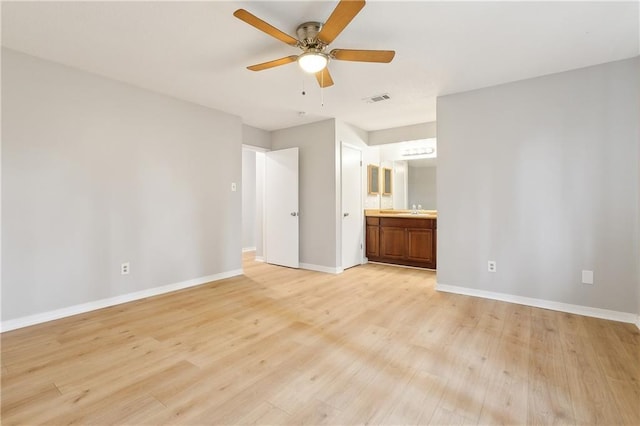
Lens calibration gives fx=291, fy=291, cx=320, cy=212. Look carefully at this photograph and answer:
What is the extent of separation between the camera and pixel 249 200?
277 inches

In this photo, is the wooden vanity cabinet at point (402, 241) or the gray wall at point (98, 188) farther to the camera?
the wooden vanity cabinet at point (402, 241)

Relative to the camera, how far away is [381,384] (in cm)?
180

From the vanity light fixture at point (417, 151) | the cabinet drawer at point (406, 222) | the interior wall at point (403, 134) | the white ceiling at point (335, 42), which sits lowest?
the cabinet drawer at point (406, 222)

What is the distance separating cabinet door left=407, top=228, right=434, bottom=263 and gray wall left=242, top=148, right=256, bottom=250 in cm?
374

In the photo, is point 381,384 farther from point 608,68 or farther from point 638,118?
point 608,68

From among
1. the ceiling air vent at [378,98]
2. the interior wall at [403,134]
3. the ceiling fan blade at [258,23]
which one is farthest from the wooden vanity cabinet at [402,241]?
the ceiling fan blade at [258,23]

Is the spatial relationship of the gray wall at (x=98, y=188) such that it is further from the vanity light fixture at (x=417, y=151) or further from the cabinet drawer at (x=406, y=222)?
the vanity light fixture at (x=417, y=151)

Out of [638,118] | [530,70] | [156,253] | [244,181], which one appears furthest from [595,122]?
[244,181]

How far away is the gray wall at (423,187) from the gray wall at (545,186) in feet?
6.09

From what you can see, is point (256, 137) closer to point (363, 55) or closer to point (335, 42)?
point (335, 42)

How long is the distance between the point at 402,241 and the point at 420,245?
31cm

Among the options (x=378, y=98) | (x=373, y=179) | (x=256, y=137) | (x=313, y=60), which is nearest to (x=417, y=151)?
(x=373, y=179)

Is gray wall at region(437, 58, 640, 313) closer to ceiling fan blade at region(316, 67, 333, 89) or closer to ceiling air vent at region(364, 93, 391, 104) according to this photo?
ceiling air vent at region(364, 93, 391, 104)

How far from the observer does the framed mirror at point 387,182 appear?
235 inches
